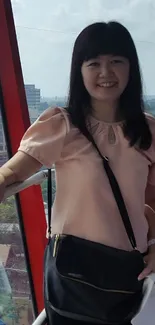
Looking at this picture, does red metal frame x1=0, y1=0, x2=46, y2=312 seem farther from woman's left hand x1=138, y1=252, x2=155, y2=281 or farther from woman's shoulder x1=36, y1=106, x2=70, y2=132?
woman's left hand x1=138, y1=252, x2=155, y2=281

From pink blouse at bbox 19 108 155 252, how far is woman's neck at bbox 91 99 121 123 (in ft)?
0.08

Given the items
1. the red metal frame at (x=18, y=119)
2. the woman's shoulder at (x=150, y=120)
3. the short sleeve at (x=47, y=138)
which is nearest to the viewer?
the short sleeve at (x=47, y=138)

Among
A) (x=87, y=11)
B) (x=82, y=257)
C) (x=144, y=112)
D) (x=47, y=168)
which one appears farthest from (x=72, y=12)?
(x=82, y=257)

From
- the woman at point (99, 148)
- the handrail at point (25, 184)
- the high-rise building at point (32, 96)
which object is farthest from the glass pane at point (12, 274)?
the woman at point (99, 148)

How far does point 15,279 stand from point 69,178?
Answer: 45.3 inches

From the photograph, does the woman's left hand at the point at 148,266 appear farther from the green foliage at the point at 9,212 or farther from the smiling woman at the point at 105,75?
the green foliage at the point at 9,212

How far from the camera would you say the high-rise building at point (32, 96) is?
206 cm

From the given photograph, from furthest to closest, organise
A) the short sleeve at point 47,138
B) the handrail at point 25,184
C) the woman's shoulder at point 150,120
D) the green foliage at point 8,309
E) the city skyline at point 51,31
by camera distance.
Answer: the green foliage at point 8,309 < the city skyline at point 51,31 < the woman's shoulder at point 150,120 < the short sleeve at point 47,138 < the handrail at point 25,184

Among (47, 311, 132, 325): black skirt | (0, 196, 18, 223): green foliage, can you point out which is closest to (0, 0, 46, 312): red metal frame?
(0, 196, 18, 223): green foliage

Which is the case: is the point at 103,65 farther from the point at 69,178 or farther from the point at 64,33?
the point at 64,33

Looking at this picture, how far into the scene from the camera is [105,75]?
124cm

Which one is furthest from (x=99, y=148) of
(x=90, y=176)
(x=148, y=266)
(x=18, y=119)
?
(x=18, y=119)

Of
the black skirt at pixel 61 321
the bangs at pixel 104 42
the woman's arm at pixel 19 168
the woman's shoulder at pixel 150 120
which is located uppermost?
the bangs at pixel 104 42

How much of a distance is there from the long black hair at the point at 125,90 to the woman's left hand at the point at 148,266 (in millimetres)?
278
